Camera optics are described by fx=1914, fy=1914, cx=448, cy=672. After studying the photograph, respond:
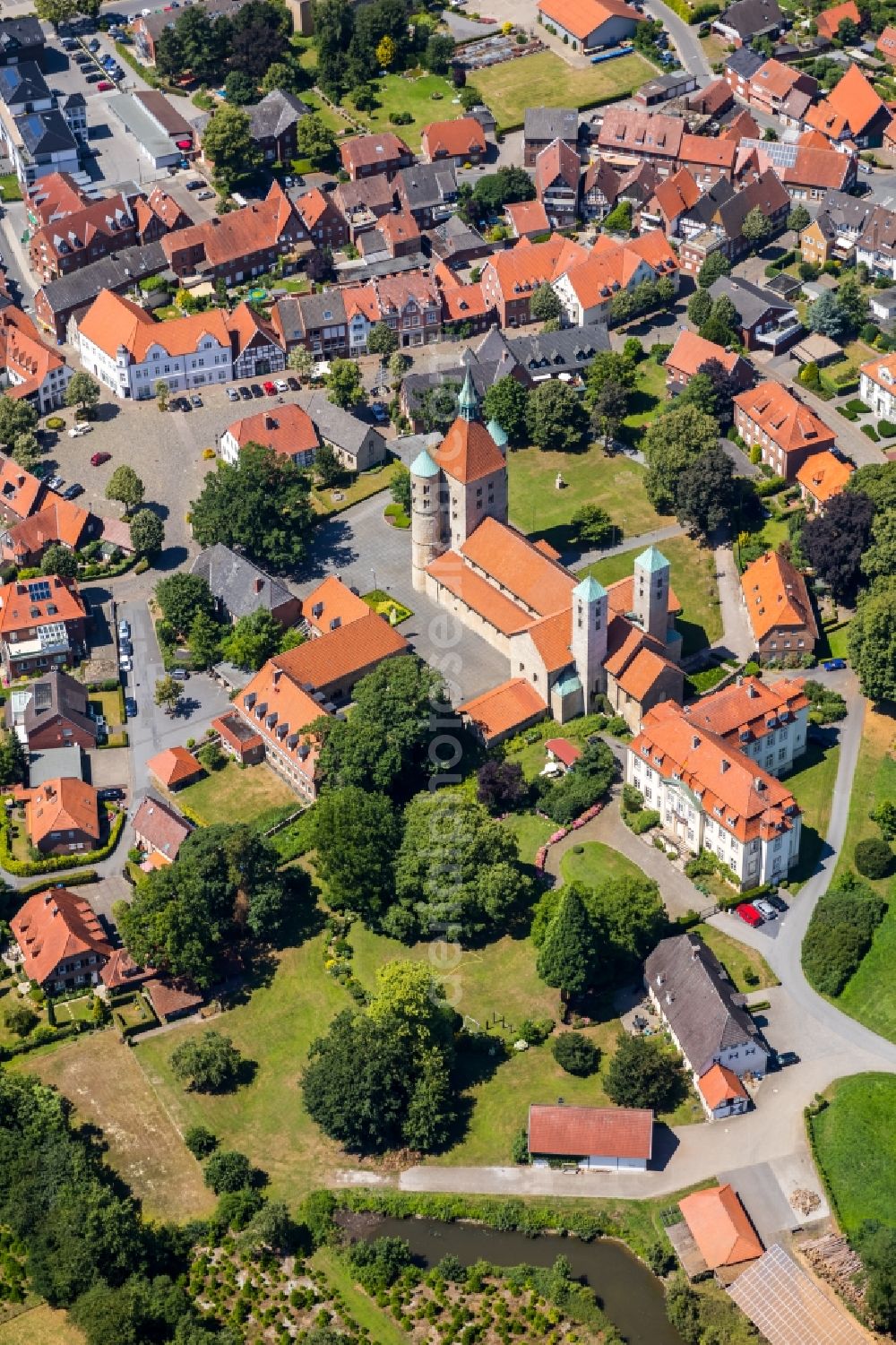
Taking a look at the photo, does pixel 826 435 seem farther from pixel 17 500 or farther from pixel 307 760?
pixel 17 500

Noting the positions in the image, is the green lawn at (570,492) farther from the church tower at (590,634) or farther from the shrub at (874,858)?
the shrub at (874,858)

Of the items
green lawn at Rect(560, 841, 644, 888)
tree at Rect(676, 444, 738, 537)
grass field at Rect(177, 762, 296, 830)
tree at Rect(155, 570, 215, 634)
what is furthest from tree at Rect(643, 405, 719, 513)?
grass field at Rect(177, 762, 296, 830)

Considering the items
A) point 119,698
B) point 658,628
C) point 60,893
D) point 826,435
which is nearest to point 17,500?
point 119,698

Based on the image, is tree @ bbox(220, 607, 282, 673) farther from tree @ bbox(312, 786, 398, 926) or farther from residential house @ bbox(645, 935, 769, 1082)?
residential house @ bbox(645, 935, 769, 1082)

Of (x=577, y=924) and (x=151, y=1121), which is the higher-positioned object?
(x=577, y=924)

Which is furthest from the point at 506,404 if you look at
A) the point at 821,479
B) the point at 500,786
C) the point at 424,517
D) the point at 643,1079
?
the point at 643,1079

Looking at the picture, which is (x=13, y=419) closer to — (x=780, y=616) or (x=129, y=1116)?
(x=780, y=616)
